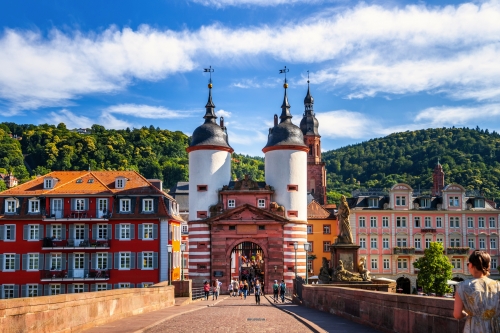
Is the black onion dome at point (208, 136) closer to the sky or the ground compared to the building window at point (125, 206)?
closer to the sky

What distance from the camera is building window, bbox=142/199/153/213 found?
62969 millimetres

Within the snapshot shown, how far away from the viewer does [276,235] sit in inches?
2454

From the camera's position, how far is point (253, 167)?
17812 cm

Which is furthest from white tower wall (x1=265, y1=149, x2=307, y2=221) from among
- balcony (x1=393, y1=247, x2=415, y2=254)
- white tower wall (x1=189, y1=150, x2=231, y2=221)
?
balcony (x1=393, y1=247, x2=415, y2=254)

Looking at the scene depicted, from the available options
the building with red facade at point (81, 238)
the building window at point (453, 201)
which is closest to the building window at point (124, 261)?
the building with red facade at point (81, 238)

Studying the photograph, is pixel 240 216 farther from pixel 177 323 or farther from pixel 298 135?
pixel 177 323

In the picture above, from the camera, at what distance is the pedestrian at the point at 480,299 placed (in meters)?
8.77

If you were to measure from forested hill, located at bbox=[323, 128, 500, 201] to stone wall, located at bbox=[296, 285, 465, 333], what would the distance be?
96220 millimetres

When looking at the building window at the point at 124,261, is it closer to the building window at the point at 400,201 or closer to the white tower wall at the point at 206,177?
the white tower wall at the point at 206,177

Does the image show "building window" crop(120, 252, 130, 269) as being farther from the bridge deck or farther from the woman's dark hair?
the woman's dark hair

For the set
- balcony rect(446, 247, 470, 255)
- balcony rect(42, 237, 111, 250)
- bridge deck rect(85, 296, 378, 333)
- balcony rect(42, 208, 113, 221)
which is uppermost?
balcony rect(42, 208, 113, 221)

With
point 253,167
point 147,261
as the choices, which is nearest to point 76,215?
point 147,261

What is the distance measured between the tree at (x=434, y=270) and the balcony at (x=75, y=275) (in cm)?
3162

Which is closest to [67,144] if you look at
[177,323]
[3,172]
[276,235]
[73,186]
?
[3,172]
